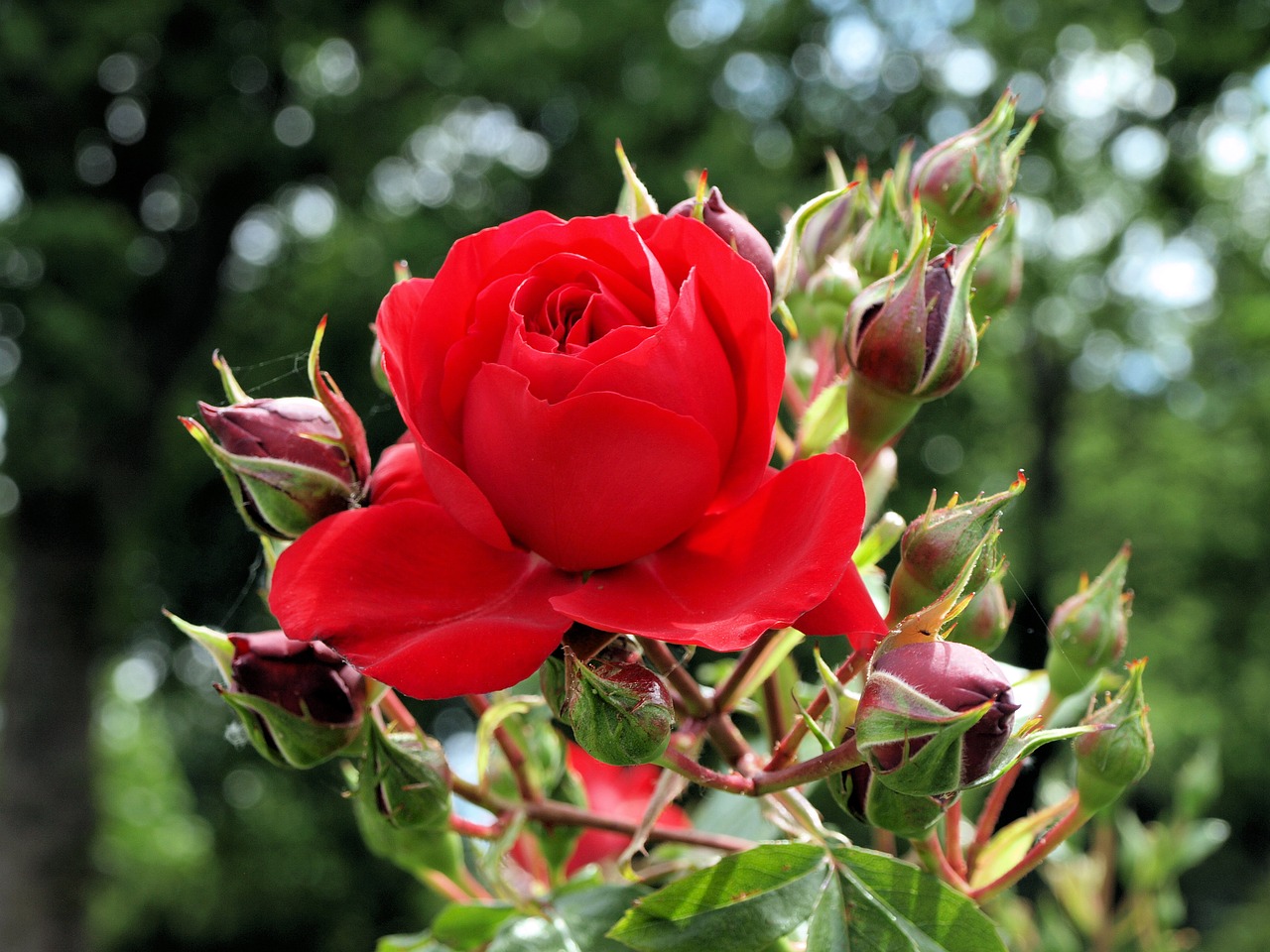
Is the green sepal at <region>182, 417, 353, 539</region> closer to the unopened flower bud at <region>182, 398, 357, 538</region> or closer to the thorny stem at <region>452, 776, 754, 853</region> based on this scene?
the unopened flower bud at <region>182, 398, 357, 538</region>

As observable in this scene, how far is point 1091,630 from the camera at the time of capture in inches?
20.3

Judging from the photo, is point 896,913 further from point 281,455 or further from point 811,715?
point 281,455

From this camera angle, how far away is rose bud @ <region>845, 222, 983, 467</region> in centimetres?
38

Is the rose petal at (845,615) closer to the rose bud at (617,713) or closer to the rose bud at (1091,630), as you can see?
the rose bud at (617,713)

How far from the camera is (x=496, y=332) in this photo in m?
0.35

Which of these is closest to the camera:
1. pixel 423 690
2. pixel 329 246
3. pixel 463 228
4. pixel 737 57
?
pixel 423 690

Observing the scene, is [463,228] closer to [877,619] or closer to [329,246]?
[329,246]

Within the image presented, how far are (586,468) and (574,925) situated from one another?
227mm

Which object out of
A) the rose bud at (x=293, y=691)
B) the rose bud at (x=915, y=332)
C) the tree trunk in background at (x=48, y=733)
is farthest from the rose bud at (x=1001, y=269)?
the tree trunk in background at (x=48, y=733)

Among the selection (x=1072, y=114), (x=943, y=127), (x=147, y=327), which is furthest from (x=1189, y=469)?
(x=147, y=327)

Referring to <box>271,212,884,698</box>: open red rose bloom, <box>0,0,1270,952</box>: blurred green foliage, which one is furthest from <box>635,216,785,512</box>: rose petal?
<box>0,0,1270,952</box>: blurred green foliage

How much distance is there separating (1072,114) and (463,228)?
470 cm

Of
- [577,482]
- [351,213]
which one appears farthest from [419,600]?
[351,213]

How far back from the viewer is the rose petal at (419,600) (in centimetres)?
31
